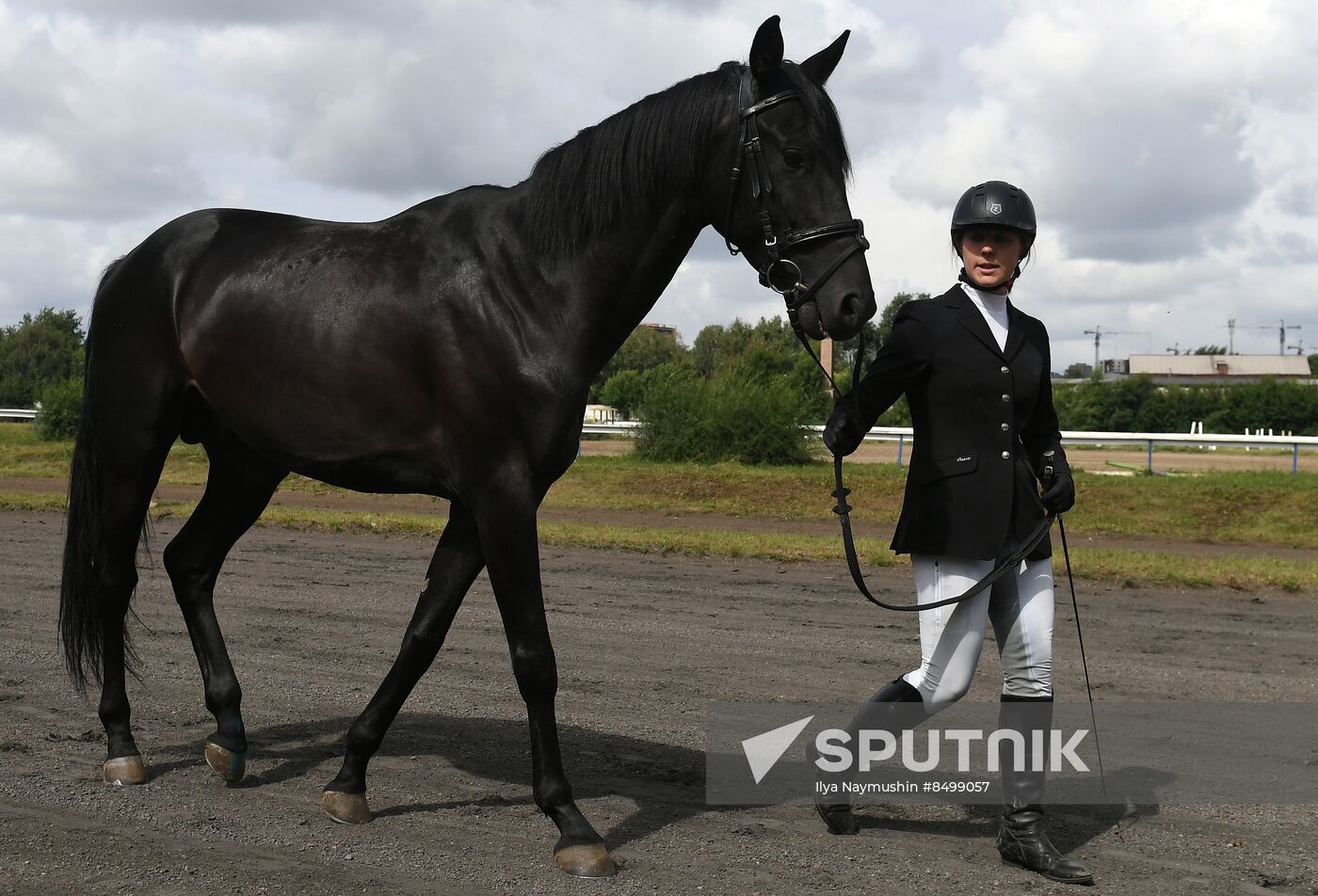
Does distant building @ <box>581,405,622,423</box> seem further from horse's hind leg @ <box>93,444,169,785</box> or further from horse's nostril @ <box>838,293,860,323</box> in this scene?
horse's nostril @ <box>838,293,860,323</box>

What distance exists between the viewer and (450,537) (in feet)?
15.4

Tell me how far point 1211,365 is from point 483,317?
444 ft

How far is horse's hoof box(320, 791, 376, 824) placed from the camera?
449cm

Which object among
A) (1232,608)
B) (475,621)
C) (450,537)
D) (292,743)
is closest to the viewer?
(450,537)

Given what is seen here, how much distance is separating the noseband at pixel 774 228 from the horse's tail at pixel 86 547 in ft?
9.59

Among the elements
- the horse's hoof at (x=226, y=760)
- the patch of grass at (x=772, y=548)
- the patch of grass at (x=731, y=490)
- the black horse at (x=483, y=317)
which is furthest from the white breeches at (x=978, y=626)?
the patch of grass at (x=731, y=490)

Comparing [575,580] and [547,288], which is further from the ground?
[547,288]

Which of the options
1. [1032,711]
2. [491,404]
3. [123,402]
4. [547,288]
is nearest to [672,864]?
[1032,711]

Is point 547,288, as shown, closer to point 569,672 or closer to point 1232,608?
point 569,672

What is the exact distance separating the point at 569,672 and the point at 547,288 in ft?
11.0

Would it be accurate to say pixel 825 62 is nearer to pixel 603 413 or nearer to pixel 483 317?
pixel 483 317

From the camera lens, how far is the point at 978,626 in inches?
166

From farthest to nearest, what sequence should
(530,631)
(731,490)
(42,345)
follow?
1. (42,345)
2. (731,490)
3. (530,631)

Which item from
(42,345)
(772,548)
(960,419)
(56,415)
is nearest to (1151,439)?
(772,548)
